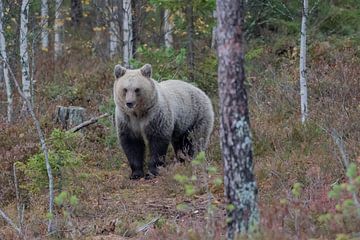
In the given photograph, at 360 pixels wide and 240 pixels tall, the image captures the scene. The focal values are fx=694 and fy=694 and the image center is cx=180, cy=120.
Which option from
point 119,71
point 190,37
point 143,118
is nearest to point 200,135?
point 143,118

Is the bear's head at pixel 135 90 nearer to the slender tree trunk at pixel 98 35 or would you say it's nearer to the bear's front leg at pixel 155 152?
the bear's front leg at pixel 155 152

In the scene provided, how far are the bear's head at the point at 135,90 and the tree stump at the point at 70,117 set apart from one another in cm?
241

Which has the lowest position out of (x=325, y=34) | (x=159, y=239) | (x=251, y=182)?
(x=159, y=239)

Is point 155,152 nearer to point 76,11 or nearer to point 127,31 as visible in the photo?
point 127,31

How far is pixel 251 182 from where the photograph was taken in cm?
567

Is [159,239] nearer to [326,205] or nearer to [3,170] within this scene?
[326,205]

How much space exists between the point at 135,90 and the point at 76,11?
16.3 metres

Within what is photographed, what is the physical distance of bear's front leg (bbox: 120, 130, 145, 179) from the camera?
10.4 metres

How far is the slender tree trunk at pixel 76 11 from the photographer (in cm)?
2550

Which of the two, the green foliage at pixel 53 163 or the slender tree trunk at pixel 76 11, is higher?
the slender tree trunk at pixel 76 11

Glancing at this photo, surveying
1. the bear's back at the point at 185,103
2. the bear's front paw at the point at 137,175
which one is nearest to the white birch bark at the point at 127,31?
the bear's back at the point at 185,103

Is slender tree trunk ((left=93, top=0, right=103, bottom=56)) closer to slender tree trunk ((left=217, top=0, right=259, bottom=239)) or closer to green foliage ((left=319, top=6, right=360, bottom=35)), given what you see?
green foliage ((left=319, top=6, right=360, bottom=35))

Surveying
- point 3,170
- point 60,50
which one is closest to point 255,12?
point 60,50

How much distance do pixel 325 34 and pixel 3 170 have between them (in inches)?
396
